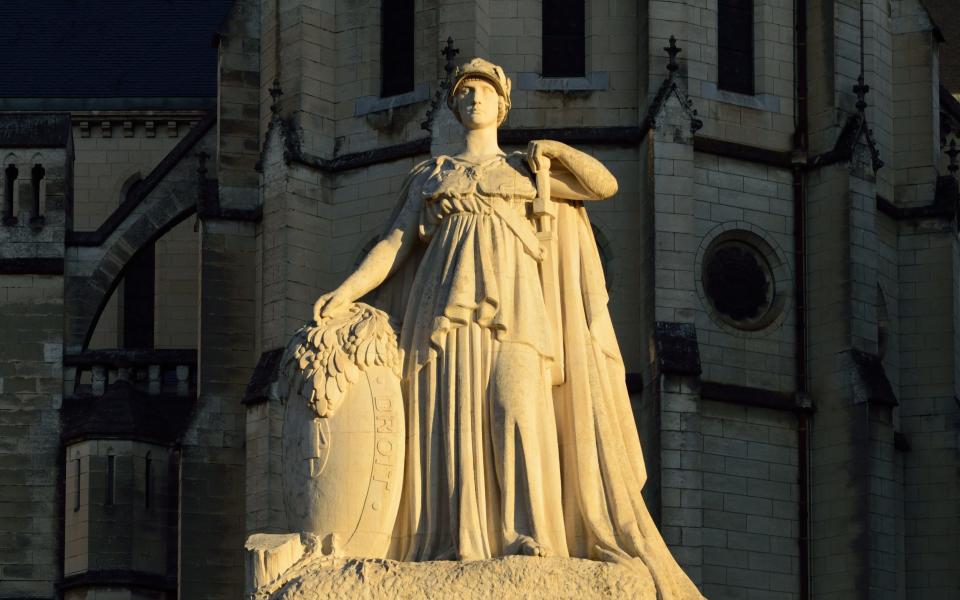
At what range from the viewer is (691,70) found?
38562mm

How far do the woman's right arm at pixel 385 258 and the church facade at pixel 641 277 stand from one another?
18.8m

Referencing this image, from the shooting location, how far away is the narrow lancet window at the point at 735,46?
39.2 metres

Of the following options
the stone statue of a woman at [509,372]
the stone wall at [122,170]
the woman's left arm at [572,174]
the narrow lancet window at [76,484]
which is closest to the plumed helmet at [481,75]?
the stone statue of a woman at [509,372]

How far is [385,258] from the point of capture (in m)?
17.3

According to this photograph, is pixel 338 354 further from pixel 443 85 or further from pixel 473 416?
pixel 443 85

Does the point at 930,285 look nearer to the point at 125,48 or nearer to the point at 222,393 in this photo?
the point at 222,393

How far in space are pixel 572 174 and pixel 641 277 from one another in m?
20.5

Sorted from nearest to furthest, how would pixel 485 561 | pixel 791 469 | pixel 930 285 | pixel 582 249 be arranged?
pixel 485 561, pixel 582 249, pixel 791 469, pixel 930 285

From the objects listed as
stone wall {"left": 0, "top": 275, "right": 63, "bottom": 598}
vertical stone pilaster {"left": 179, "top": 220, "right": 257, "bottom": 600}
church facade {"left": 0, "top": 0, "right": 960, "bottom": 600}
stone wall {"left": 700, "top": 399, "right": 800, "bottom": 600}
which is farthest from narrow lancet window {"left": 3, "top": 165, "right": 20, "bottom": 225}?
stone wall {"left": 700, "top": 399, "right": 800, "bottom": 600}

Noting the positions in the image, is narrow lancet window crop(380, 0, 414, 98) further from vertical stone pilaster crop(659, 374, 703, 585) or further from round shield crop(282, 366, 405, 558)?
round shield crop(282, 366, 405, 558)

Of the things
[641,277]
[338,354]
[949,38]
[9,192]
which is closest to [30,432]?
[9,192]

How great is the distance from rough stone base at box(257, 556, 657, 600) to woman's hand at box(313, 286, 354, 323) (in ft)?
4.71

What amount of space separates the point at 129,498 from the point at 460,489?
23.8 metres

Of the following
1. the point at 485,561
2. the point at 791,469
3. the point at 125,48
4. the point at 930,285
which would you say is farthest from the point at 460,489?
the point at 125,48
